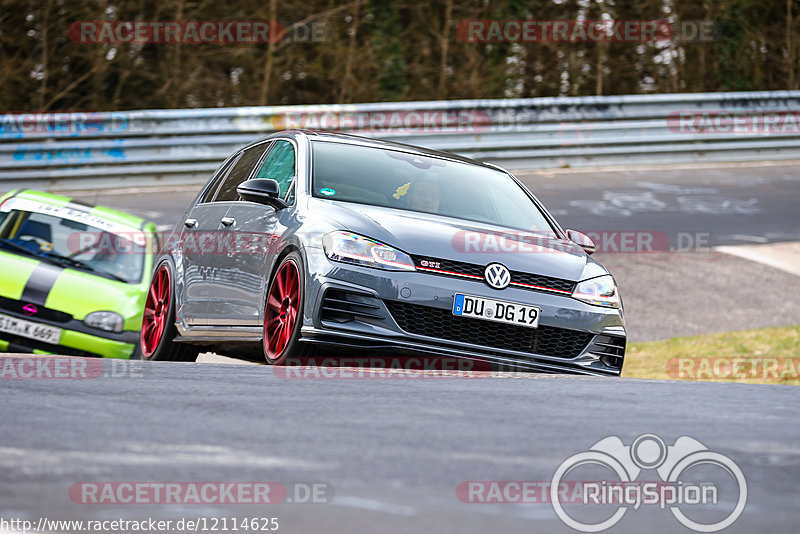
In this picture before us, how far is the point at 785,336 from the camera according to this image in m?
11.4

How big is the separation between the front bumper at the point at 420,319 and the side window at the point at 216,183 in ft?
8.35

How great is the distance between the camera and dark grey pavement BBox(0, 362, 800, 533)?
123 inches

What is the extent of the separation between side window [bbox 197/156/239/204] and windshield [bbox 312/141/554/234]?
4.39ft

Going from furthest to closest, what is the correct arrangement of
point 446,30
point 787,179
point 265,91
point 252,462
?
point 446,30 → point 265,91 → point 787,179 → point 252,462

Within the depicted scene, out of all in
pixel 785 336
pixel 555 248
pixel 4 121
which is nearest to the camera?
pixel 555 248

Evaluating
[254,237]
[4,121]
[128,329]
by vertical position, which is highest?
[4,121]

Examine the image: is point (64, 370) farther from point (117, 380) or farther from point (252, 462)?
point (252, 462)

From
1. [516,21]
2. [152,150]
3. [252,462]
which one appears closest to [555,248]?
[252,462]

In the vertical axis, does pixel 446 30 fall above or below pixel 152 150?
above

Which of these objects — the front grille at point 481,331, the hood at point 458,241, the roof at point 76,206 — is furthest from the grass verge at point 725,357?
the roof at point 76,206

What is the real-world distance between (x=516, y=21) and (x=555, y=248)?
1675 centimetres

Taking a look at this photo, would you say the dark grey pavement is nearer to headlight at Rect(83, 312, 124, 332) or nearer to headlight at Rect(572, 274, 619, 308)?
headlight at Rect(572, 274, 619, 308)

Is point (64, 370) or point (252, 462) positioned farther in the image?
point (64, 370)

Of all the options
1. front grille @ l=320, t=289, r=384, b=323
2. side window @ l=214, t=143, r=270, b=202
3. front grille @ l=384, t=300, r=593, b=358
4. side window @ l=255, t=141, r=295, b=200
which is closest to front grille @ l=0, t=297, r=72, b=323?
side window @ l=214, t=143, r=270, b=202
